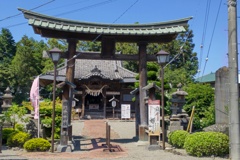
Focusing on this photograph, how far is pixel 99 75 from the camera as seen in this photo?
32.9 meters

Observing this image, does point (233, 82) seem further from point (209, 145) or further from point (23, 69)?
point (23, 69)

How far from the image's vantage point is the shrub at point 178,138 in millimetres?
11648

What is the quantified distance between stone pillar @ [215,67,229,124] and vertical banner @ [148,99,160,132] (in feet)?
8.15

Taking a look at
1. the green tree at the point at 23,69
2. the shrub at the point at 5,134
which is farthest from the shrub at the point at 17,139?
the green tree at the point at 23,69

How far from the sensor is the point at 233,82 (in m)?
7.43

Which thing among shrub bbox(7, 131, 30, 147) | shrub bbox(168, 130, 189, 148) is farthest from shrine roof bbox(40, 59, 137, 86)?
shrub bbox(168, 130, 189, 148)

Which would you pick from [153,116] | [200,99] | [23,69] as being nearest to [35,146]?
[153,116]

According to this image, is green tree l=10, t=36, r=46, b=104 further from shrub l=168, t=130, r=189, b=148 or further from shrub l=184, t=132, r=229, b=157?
shrub l=184, t=132, r=229, b=157

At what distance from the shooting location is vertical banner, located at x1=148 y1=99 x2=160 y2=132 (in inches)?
484

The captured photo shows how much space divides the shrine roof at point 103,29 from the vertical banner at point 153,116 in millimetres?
3296

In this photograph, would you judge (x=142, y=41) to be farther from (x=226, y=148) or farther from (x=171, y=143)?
(x=226, y=148)

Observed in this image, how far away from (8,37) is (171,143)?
171ft

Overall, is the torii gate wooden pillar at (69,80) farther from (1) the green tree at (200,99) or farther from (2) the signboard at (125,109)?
(2) the signboard at (125,109)

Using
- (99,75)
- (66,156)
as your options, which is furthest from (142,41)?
(99,75)
